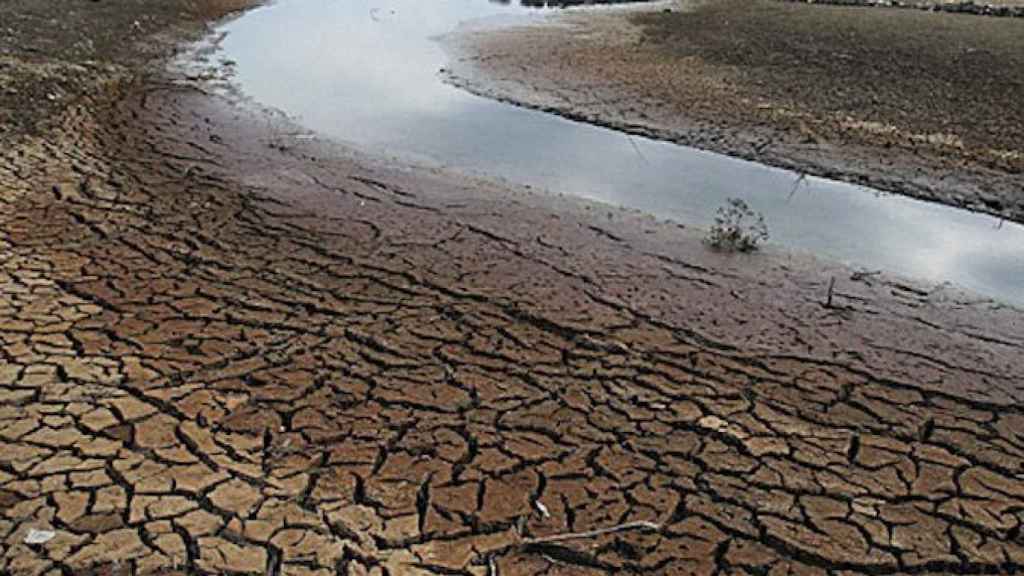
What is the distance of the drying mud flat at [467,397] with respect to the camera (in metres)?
3.70

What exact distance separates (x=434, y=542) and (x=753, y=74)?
12.1 metres

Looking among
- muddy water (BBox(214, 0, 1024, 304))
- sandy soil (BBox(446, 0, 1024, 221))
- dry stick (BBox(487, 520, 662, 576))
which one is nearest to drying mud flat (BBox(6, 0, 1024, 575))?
dry stick (BBox(487, 520, 662, 576))

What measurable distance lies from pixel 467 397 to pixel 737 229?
361 centimetres

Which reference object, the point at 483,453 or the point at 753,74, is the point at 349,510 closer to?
the point at 483,453

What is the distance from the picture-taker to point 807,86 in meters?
13.3

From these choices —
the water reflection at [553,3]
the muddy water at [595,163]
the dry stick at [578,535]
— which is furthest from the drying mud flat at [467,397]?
the water reflection at [553,3]

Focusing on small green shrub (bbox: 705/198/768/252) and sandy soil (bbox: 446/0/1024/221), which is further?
sandy soil (bbox: 446/0/1024/221)

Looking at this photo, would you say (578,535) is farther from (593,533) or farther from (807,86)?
(807,86)

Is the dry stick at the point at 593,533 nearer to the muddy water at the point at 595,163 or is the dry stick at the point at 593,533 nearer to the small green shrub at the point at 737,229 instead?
the small green shrub at the point at 737,229

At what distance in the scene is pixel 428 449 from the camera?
4277 millimetres

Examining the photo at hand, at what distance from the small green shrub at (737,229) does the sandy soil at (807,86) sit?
1713 millimetres

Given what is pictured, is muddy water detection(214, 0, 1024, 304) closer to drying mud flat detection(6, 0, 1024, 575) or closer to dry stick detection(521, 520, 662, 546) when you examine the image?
drying mud flat detection(6, 0, 1024, 575)

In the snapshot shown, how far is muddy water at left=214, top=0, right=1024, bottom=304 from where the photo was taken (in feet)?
25.7

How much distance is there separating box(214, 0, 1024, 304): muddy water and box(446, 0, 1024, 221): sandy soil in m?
0.44
